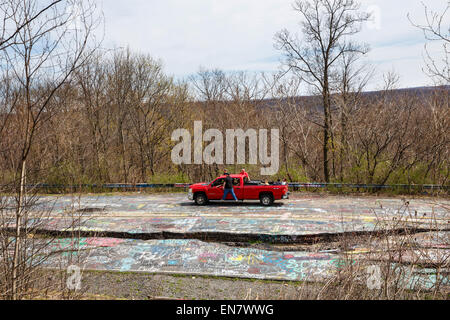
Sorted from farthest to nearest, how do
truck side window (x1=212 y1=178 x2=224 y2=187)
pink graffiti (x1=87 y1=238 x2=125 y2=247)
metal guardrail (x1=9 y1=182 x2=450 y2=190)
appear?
metal guardrail (x1=9 y1=182 x2=450 y2=190) → truck side window (x1=212 y1=178 x2=224 y2=187) → pink graffiti (x1=87 y1=238 x2=125 y2=247)

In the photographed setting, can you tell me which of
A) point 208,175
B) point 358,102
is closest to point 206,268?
point 358,102

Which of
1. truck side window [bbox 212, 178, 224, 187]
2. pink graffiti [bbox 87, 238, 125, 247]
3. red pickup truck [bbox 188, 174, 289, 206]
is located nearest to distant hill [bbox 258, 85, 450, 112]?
red pickup truck [bbox 188, 174, 289, 206]

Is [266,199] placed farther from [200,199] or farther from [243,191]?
[200,199]

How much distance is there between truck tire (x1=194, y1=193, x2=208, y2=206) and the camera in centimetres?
1772

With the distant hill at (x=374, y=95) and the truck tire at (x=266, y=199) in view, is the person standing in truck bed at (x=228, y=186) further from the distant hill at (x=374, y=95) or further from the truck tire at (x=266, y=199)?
the distant hill at (x=374, y=95)

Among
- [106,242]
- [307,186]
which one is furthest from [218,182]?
[106,242]

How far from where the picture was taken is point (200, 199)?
1773 cm

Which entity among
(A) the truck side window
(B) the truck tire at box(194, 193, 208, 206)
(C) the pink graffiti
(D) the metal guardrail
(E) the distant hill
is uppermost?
(E) the distant hill

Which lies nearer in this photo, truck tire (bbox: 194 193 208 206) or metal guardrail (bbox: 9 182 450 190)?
truck tire (bbox: 194 193 208 206)

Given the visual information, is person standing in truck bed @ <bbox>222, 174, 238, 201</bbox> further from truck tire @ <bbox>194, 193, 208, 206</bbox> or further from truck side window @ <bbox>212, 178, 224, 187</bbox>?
truck tire @ <bbox>194, 193, 208, 206</bbox>

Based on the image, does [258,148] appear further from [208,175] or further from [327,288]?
[327,288]

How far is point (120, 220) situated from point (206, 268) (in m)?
6.33

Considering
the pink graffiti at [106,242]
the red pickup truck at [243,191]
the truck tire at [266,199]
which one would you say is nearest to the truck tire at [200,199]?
the red pickup truck at [243,191]
